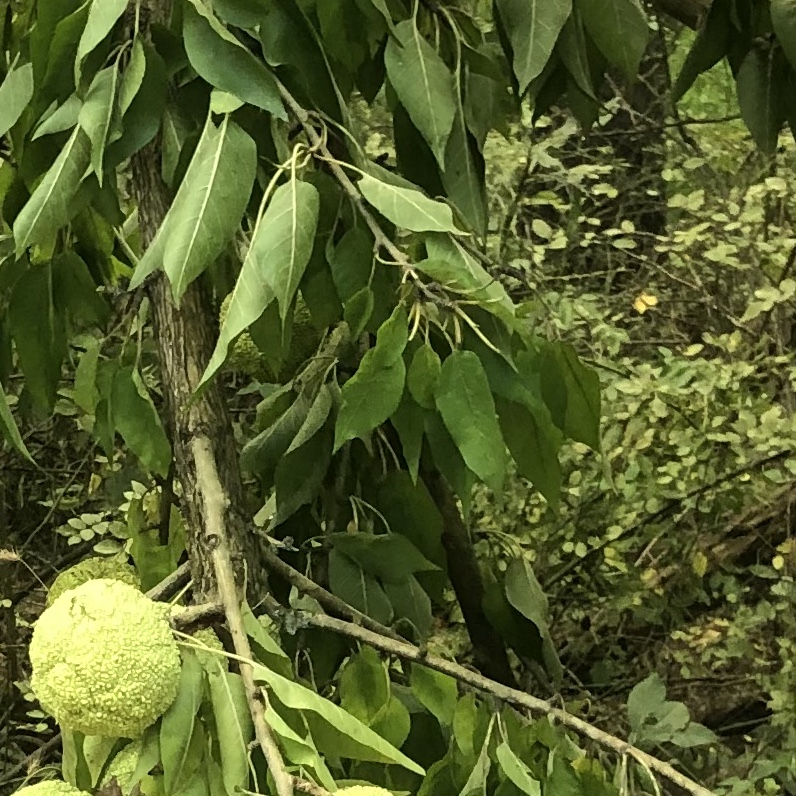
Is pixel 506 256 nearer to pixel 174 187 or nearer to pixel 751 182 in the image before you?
pixel 751 182

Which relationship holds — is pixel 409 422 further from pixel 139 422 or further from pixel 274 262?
pixel 139 422

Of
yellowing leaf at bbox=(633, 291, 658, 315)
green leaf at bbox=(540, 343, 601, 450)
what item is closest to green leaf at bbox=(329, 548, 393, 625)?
green leaf at bbox=(540, 343, 601, 450)

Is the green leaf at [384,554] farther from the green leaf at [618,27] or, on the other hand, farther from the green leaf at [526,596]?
the green leaf at [618,27]

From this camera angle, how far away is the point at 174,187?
61cm

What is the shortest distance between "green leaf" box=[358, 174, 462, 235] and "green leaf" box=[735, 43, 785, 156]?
44cm

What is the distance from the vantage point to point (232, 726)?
0.47 meters

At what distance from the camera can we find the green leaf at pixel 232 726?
0.46 m

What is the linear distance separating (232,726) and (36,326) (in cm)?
38

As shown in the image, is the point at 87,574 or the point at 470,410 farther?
the point at 87,574

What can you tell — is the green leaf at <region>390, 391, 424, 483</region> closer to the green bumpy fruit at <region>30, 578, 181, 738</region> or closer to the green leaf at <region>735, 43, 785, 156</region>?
the green bumpy fruit at <region>30, 578, 181, 738</region>

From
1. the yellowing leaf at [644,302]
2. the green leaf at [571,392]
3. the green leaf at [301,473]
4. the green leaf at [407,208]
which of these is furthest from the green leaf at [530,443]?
the yellowing leaf at [644,302]

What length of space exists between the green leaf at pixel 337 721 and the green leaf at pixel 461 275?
20 centimetres

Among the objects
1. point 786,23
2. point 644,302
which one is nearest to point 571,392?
point 786,23

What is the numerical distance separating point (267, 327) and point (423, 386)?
0.16 m
